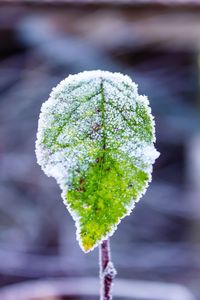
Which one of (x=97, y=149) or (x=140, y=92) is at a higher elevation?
(x=140, y=92)

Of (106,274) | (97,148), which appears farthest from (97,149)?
(106,274)

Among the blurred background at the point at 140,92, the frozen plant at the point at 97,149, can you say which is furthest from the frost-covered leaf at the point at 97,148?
the blurred background at the point at 140,92

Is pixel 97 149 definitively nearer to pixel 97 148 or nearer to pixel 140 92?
pixel 97 148

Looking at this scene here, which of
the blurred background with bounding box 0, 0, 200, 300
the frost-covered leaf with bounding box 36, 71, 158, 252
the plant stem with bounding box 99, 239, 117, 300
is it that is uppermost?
the blurred background with bounding box 0, 0, 200, 300

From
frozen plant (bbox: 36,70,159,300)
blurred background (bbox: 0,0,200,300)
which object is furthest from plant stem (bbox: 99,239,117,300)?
blurred background (bbox: 0,0,200,300)

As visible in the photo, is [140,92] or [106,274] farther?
[140,92]

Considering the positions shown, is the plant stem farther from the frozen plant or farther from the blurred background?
the blurred background

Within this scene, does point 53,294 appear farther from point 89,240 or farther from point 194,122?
point 194,122

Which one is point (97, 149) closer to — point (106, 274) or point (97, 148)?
point (97, 148)
